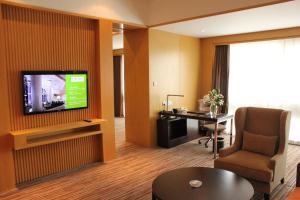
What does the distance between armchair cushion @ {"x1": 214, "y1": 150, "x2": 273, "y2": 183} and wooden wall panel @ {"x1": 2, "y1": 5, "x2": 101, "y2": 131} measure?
228 cm

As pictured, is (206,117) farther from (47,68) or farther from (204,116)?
(47,68)

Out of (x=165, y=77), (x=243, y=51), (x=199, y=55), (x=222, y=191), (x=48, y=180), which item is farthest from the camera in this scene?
(x=199, y=55)

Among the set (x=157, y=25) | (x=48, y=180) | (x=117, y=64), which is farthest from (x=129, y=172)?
(x=117, y=64)

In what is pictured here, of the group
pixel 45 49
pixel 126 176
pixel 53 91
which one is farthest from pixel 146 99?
pixel 45 49

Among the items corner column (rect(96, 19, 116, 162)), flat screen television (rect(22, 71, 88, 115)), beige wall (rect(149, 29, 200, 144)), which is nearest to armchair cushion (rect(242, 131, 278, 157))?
beige wall (rect(149, 29, 200, 144))

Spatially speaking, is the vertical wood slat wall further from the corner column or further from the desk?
the desk

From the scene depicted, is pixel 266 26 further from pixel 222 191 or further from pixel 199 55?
pixel 222 191

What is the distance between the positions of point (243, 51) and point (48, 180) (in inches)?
192

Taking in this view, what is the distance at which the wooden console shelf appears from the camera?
128 inches

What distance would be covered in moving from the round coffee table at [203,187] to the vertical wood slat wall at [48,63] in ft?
6.54

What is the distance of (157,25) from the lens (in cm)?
475

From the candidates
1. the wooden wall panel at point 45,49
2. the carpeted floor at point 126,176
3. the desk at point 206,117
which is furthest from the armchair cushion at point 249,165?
the wooden wall panel at point 45,49

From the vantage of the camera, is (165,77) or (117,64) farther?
(117,64)

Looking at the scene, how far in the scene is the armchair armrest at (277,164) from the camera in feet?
9.62
